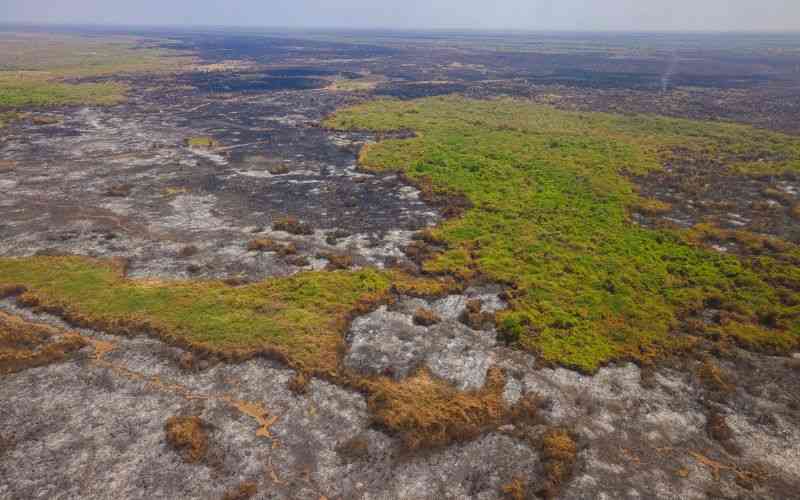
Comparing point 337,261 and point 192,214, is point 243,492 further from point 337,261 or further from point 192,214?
point 192,214

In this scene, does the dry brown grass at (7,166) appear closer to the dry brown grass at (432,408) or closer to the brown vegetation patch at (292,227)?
the brown vegetation patch at (292,227)

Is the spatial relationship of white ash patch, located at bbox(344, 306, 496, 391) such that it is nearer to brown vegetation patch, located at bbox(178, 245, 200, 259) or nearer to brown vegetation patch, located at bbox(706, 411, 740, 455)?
brown vegetation patch, located at bbox(706, 411, 740, 455)

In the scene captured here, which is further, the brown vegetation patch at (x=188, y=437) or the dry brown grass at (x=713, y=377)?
the dry brown grass at (x=713, y=377)

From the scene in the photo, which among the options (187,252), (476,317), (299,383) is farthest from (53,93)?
(476,317)

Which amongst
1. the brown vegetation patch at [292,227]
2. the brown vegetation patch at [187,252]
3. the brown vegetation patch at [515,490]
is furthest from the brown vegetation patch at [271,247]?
the brown vegetation patch at [515,490]

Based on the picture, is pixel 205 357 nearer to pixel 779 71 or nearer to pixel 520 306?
pixel 520 306

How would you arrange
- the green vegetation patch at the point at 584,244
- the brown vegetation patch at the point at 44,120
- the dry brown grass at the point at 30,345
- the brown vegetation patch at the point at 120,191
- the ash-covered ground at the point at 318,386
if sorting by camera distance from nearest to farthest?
the ash-covered ground at the point at 318,386
the dry brown grass at the point at 30,345
the green vegetation patch at the point at 584,244
the brown vegetation patch at the point at 120,191
the brown vegetation patch at the point at 44,120

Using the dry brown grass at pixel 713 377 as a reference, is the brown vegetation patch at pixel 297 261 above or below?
above
